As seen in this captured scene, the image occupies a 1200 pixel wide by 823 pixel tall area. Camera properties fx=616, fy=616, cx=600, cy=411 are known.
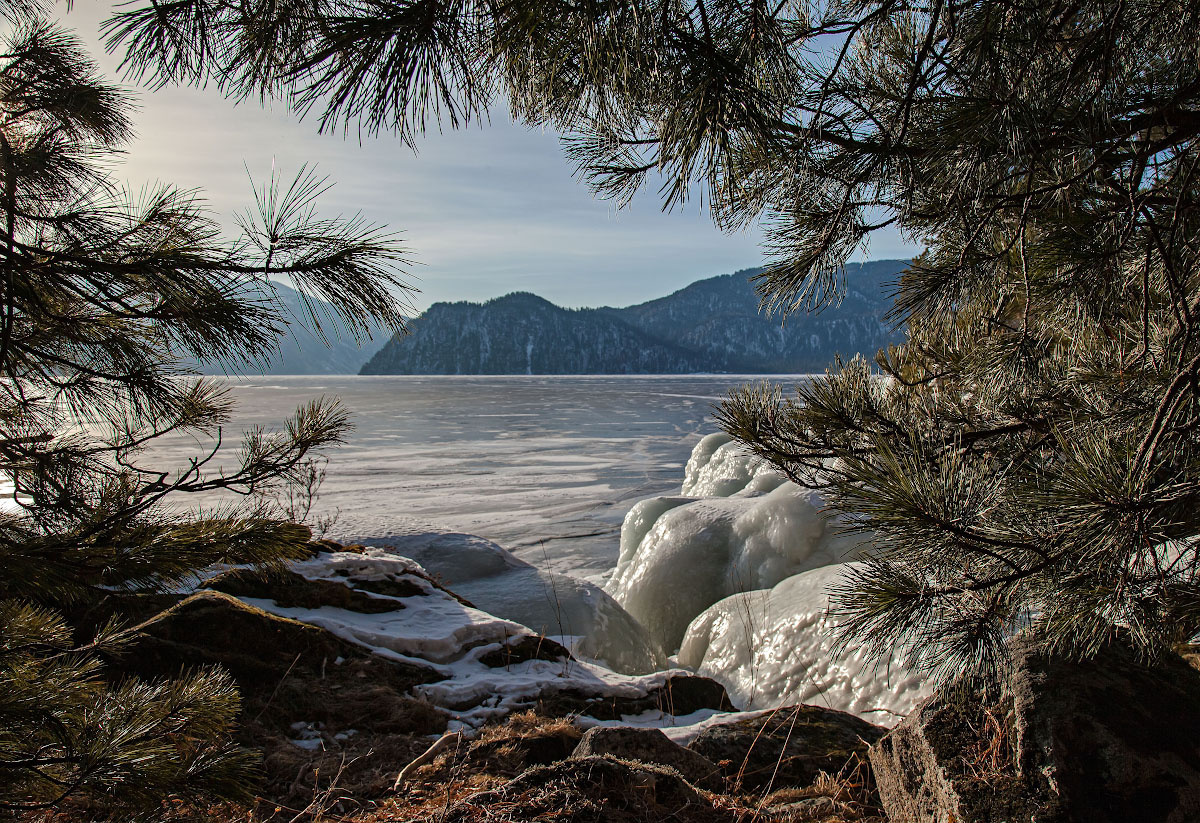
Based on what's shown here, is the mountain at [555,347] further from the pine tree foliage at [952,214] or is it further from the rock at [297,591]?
the pine tree foliage at [952,214]

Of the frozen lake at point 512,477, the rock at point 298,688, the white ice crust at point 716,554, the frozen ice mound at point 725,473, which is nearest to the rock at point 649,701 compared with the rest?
the rock at point 298,688

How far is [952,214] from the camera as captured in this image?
7.76 ft

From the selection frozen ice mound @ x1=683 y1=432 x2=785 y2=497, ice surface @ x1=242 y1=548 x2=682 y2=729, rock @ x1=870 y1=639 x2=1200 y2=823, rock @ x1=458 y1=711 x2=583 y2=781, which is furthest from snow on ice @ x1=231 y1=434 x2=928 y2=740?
rock @ x1=458 y1=711 x2=583 y2=781

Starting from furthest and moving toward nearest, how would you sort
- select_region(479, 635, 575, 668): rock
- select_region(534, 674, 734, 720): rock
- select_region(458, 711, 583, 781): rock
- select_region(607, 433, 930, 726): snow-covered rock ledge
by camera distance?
select_region(607, 433, 930, 726): snow-covered rock ledge < select_region(479, 635, 575, 668): rock < select_region(534, 674, 734, 720): rock < select_region(458, 711, 583, 781): rock

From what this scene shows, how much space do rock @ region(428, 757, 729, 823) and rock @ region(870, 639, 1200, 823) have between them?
619mm

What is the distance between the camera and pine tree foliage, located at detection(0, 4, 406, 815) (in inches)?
69.2

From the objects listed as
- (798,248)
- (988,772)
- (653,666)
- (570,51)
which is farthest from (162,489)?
(653,666)

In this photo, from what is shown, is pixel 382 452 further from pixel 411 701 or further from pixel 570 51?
pixel 570 51

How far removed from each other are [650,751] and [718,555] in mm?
5999

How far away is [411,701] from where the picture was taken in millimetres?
3307

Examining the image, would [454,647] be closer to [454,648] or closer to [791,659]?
[454,648]

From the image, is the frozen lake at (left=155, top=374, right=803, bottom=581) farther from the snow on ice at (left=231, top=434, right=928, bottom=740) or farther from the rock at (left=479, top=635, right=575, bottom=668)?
the rock at (left=479, top=635, right=575, bottom=668)

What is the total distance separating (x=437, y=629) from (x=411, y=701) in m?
0.96

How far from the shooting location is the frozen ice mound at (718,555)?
24.7 feet
